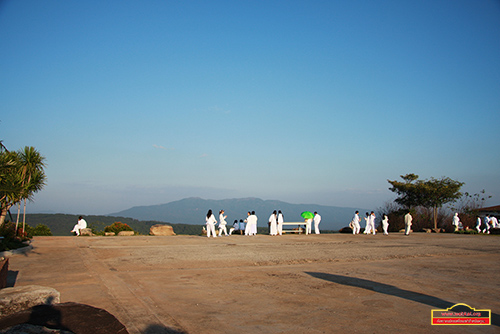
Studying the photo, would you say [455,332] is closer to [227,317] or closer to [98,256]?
[227,317]

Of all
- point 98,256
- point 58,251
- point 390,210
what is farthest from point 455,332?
point 390,210

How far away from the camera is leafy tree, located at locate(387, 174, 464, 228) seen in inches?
1363

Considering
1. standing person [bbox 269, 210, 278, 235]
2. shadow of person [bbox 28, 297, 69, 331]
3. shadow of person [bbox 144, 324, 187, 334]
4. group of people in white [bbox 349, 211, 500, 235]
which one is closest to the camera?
shadow of person [bbox 28, 297, 69, 331]

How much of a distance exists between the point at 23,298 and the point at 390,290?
7.08m

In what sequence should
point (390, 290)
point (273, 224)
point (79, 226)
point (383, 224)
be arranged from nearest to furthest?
point (390, 290) < point (79, 226) < point (273, 224) < point (383, 224)

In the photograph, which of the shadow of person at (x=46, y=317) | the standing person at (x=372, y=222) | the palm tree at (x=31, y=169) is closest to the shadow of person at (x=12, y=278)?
the shadow of person at (x=46, y=317)

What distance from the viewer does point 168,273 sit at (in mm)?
10695

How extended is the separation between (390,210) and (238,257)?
3100 centimetres

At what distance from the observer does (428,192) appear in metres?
34.9

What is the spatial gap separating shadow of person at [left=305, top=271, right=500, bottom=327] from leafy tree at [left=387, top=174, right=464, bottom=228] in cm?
2815

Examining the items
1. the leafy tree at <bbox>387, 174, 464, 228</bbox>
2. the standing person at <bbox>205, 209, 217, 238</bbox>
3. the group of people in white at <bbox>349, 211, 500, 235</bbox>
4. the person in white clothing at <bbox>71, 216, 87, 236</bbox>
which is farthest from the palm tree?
the leafy tree at <bbox>387, 174, 464, 228</bbox>

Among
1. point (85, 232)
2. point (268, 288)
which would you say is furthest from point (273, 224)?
point (268, 288)

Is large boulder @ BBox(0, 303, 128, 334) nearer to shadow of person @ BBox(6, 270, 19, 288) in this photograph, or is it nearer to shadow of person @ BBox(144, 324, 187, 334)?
shadow of person @ BBox(144, 324, 187, 334)

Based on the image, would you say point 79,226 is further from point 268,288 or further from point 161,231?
point 268,288
